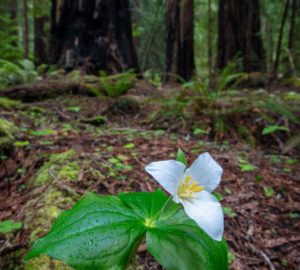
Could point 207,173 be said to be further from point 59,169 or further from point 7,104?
point 7,104

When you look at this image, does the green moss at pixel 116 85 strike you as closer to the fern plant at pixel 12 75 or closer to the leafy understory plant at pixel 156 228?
the fern plant at pixel 12 75

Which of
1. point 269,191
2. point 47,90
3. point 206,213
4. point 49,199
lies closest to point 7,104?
point 47,90

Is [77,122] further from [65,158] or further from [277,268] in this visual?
[277,268]

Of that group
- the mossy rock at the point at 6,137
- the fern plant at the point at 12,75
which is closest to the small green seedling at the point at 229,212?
the mossy rock at the point at 6,137

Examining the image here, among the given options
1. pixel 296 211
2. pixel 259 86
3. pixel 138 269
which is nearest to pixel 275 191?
pixel 296 211

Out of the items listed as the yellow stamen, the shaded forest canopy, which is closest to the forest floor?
the yellow stamen

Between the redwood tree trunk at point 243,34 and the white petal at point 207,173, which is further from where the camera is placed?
the redwood tree trunk at point 243,34

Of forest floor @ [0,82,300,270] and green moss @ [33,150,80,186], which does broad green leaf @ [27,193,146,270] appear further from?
green moss @ [33,150,80,186]
